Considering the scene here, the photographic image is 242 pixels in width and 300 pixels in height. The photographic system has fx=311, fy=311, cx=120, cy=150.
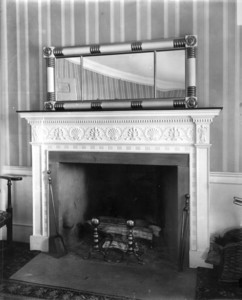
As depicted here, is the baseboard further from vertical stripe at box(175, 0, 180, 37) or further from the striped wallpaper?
vertical stripe at box(175, 0, 180, 37)

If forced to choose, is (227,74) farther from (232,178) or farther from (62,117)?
(62,117)

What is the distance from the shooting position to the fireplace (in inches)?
72.8

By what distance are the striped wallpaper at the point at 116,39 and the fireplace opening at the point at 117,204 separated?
1.15 feet

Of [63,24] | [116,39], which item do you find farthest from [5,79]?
[116,39]

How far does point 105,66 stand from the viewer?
200 cm

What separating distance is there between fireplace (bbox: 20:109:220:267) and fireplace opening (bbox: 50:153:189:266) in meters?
0.04

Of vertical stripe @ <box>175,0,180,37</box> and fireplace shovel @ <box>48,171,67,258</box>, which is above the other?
vertical stripe @ <box>175,0,180,37</box>

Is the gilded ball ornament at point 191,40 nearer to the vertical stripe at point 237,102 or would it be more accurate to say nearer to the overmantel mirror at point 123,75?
the overmantel mirror at point 123,75

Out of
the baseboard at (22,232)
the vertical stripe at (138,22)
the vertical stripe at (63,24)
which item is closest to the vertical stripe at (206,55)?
the vertical stripe at (138,22)

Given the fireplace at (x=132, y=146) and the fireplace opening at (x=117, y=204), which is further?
the fireplace opening at (x=117, y=204)

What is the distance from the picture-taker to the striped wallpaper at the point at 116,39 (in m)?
1.85

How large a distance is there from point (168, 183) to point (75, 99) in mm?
835

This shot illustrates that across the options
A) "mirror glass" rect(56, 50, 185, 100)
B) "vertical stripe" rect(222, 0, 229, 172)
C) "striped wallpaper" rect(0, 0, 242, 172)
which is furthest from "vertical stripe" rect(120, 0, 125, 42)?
"vertical stripe" rect(222, 0, 229, 172)

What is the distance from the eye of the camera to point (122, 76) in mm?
1951
